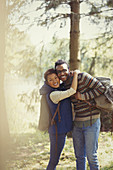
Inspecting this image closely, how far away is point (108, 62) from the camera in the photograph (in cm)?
718

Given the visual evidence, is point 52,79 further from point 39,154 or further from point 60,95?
point 39,154

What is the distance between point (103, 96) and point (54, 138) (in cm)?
88

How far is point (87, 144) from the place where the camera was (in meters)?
2.71

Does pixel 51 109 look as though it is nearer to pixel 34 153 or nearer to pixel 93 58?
pixel 34 153

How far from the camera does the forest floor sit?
14.1ft

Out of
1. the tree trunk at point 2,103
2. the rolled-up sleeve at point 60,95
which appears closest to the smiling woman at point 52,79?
the rolled-up sleeve at point 60,95

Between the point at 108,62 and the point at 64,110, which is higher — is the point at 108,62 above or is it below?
above

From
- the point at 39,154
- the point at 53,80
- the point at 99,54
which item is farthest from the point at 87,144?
the point at 99,54

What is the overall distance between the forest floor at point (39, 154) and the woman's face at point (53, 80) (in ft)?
7.06

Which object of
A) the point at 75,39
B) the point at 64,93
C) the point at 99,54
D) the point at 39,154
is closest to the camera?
the point at 64,93

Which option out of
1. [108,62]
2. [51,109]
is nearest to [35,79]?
[108,62]

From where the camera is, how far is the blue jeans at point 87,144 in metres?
2.69

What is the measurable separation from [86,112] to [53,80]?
0.63 m

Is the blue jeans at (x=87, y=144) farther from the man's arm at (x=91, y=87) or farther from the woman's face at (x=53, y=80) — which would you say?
the woman's face at (x=53, y=80)
